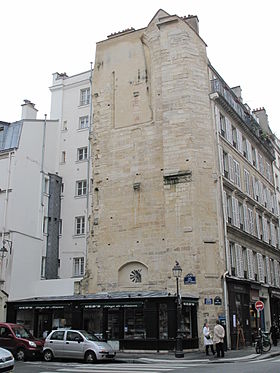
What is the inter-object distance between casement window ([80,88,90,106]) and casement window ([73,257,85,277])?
36.3 feet

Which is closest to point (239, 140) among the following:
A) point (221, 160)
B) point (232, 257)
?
point (221, 160)

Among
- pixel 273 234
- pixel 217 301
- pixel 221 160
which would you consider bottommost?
pixel 217 301

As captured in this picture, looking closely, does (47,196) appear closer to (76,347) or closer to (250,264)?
(250,264)

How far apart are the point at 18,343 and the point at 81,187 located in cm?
1470

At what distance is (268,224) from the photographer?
112 ft

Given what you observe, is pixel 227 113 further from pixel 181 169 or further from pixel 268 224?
pixel 268 224

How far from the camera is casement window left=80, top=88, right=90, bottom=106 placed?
3326 cm

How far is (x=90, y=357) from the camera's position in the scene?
17141mm

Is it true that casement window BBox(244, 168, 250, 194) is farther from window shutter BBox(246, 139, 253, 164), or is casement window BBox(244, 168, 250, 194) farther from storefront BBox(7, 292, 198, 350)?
storefront BBox(7, 292, 198, 350)

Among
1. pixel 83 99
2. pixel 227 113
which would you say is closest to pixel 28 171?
pixel 83 99

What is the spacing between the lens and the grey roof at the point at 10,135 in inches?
1166

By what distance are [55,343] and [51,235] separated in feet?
42.9

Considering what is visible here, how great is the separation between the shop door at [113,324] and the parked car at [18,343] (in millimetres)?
4299

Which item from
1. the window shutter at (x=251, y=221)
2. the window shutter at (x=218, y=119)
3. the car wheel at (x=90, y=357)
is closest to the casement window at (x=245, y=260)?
the window shutter at (x=251, y=221)
